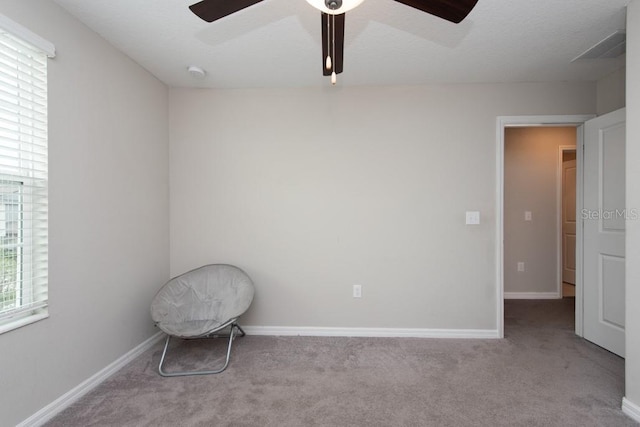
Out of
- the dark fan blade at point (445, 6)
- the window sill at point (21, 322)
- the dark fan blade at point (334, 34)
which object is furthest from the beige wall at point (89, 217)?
the dark fan blade at point (445, 6)

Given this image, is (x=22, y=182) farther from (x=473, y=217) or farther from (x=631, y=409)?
(x=631, y=409)

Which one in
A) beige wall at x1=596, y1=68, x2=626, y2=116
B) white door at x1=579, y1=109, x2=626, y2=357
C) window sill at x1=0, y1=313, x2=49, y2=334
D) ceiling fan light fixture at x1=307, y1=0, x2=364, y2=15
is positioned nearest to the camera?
ceiling fan light fixture at x1=307, y1=0, x2=364, y2=15

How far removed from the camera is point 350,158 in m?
2.77

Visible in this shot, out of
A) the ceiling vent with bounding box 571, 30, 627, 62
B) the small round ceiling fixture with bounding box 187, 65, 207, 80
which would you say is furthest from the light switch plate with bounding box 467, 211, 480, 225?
the small round ceiling fixture with bounding box 187, 65, 207, 80

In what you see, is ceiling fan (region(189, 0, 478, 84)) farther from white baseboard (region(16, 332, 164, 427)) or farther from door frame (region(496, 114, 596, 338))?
white baseboard (region(16, 332, 164, 427))

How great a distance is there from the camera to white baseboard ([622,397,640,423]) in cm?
166

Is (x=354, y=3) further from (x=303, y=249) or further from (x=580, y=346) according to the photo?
(x=580, y=346)

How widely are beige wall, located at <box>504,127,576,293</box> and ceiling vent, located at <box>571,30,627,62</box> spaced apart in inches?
67.7

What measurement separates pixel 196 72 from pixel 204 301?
6.22 feet

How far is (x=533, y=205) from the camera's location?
3928 millimetres

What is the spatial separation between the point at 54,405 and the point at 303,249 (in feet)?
6.24

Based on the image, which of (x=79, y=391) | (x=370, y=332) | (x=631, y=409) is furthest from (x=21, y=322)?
(x=631, y=409)

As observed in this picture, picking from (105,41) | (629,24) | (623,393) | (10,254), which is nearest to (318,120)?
(105,41)

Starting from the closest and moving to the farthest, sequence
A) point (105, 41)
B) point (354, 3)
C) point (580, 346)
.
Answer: point (354, 3), point (105, 41), point (580, 346)
